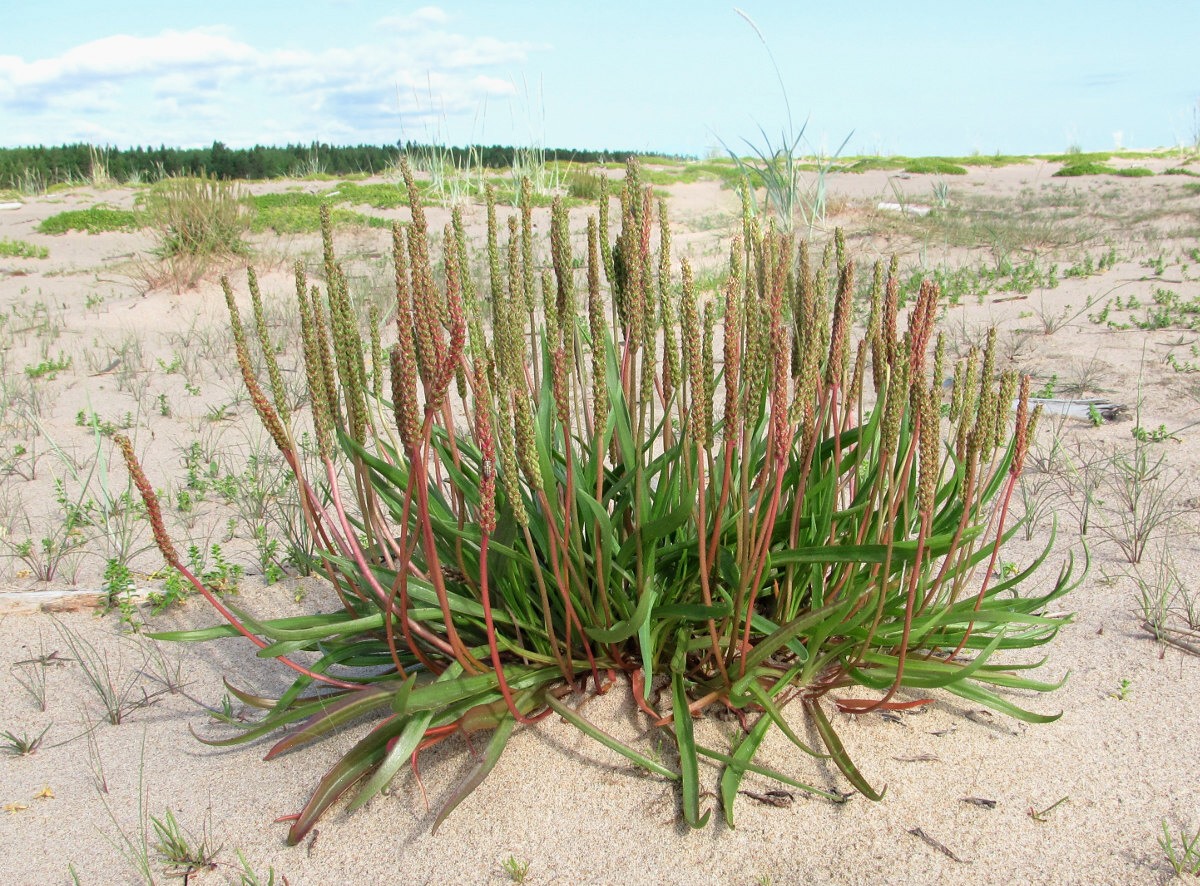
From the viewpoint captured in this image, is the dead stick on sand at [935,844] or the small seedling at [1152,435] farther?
the small seedling at [1152,435]

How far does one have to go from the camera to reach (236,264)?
29.5 ft

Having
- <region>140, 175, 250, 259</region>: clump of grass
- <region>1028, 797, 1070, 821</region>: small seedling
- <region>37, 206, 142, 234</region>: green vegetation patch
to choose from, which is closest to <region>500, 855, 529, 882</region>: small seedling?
<region>1028, 797, 1070, 821</region>: small seedling

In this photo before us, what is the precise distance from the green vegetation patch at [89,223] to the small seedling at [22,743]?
37.7ft

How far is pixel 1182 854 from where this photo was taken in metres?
1.87

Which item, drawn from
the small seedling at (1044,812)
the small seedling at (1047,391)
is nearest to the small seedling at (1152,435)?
the small seedling at (1047,391)

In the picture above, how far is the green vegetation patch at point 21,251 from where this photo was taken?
1083 cm

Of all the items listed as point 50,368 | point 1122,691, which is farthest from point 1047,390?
point 50,368

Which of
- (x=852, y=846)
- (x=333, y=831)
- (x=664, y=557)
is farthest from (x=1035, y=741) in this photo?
(x=333, y=831)

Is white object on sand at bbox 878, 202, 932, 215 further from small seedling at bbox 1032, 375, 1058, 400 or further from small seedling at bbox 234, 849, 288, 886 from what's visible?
small seedling at bbox 234, 849, 288, 886

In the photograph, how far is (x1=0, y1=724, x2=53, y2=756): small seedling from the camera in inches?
96.0

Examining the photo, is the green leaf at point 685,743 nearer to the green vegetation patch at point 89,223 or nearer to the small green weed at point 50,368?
the small green weed at point 50,368

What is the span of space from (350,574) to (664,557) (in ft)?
2.53

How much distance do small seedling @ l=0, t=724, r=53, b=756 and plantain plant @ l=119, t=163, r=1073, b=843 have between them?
698 millimetres

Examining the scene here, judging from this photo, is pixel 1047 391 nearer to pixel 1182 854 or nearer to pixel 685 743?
pixel 1182 854
